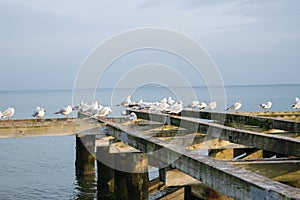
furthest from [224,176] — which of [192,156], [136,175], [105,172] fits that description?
[105,172]

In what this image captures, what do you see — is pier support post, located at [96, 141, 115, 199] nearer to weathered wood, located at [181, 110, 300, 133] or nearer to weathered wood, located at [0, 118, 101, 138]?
weathered wood, located at [0, 118, 101, 138]

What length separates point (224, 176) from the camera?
4453 millimetres

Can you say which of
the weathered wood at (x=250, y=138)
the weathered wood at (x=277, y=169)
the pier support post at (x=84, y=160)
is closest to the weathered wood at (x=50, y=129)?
the pier support post at (x=84, y=160)

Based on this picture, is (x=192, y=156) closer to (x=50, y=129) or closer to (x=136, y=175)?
(x=136, y=175)

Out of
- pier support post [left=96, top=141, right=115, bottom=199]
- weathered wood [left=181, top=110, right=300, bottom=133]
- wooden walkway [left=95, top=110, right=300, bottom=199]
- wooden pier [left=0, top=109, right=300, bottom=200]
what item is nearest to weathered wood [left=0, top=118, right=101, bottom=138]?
wooden pier [left=0, top=109, right=300, bottom=200]

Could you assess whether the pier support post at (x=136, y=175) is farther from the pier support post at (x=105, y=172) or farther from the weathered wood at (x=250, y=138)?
the pier support post at (x=105, y=172)

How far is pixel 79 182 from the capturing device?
17.0m

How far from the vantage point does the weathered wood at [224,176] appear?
373 cm

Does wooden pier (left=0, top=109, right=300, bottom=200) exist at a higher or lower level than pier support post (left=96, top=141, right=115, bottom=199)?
higher

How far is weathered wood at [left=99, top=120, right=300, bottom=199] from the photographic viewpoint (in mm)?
3729

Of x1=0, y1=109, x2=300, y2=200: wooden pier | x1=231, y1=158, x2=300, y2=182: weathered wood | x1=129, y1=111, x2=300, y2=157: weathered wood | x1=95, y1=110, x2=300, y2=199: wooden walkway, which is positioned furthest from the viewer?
x1=129, y1=111, x2=300, y2=157: weathered wood

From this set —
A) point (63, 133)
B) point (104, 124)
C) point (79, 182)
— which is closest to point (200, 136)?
point (104, 124)

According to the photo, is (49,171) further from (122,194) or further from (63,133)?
(122,194)

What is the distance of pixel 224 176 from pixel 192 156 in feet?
2.94
